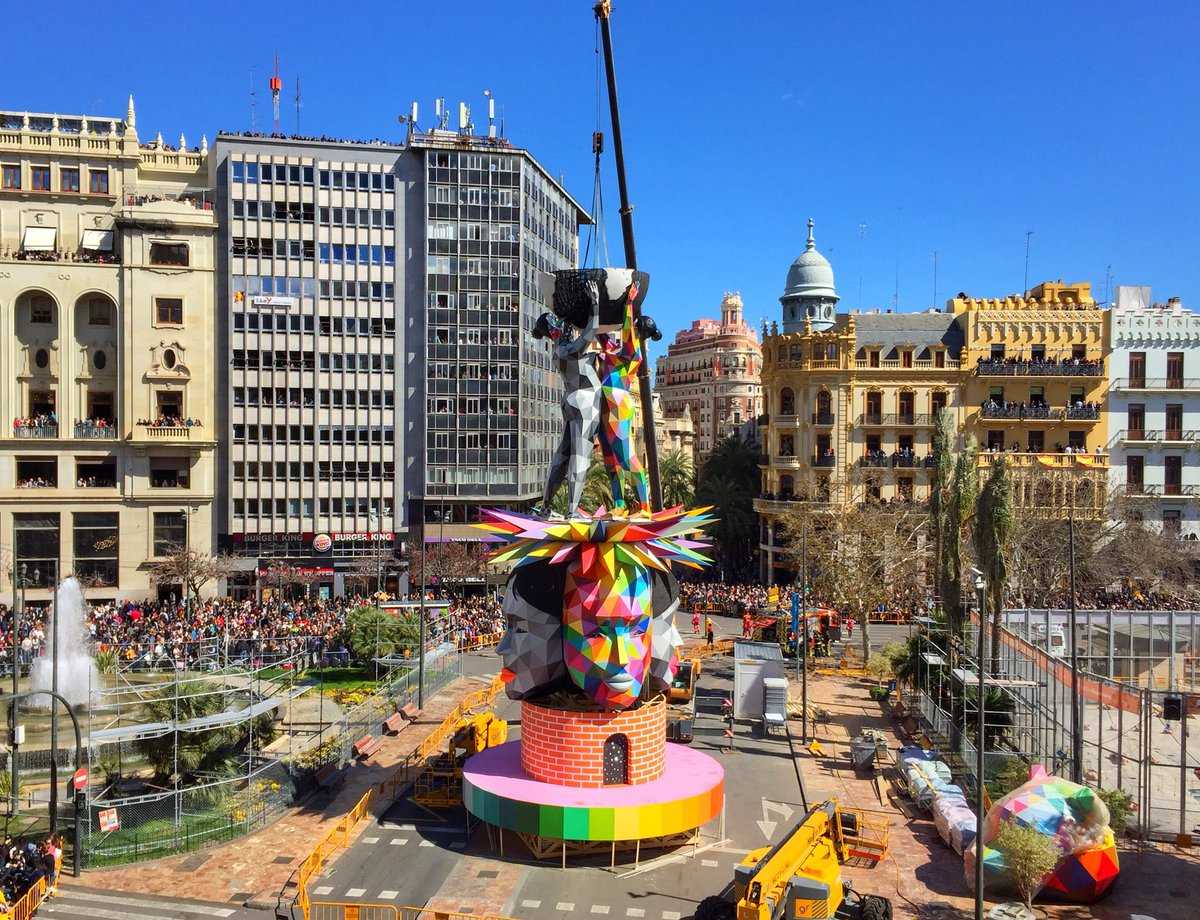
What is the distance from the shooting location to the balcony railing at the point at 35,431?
6247 centimetres

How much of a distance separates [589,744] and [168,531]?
144ft

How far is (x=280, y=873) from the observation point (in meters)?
26.5

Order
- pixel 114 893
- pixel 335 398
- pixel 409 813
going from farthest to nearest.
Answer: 1. pixel 335 398
2. pixel 409 813
3. pixel 114 893

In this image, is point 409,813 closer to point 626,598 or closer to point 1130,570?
point 626,598

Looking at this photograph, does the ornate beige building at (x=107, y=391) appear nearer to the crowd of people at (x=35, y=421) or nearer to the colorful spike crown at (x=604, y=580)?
the crowd of people at (x=35, y=421)

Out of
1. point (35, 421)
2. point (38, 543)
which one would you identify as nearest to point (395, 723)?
point (38, 543)

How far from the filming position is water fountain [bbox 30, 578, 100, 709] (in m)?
37.3

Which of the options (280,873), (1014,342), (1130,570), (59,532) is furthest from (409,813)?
(1014,342)

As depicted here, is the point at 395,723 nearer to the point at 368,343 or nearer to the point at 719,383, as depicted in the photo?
the point at 368,343

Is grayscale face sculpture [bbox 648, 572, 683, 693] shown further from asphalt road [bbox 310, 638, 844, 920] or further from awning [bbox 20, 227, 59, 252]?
awning [bbox 20, 227, 59, 252]

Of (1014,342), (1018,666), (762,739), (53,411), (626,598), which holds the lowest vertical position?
(762,739)

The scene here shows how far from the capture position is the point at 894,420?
70.4 meters

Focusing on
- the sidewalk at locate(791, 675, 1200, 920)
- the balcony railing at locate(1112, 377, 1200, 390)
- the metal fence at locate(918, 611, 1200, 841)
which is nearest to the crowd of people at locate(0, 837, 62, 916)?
the sidewalk at locate(791, 675, 1200, 920)

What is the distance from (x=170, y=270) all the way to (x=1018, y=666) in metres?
50.4
